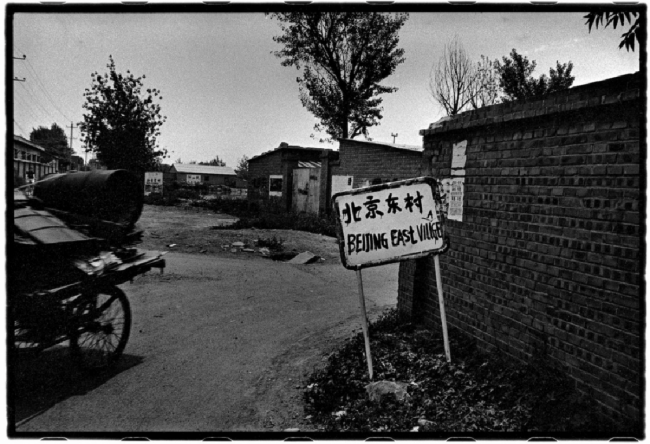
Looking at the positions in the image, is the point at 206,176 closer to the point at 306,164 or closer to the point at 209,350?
the point at 306,164

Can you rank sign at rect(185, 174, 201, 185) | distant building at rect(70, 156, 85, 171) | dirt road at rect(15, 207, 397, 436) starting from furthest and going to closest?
sign at rect(185, 174, 201, 185) < distant building at rect(70, 156, 85, 171) < dirt road at rect(15, 207, 397, 436)

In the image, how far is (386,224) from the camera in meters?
3.57

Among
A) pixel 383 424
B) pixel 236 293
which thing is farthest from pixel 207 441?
pixel 236 293

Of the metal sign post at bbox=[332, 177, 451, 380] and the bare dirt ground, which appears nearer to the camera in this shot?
the metal sign post at bbox=[332, 177, 451, 380]

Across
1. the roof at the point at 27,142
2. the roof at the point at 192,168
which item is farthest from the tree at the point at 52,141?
the roof at the point at 192,168

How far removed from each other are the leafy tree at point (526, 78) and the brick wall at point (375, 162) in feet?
19.8

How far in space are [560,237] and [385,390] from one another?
5.31ft

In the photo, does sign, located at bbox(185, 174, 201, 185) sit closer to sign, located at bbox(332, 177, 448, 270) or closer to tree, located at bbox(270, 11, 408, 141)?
tree, located at bbox(270, 11, 408, 141)

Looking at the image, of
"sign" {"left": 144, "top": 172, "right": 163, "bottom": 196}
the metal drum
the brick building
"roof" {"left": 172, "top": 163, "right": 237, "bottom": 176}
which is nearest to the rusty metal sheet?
the metal drum

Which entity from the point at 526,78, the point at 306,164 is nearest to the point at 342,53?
the point at 526,78

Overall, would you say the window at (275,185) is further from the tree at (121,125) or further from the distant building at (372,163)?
the tree at (121,125)

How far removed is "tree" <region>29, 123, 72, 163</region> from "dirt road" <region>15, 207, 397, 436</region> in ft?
3.31

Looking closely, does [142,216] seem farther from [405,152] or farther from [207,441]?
[405,152]

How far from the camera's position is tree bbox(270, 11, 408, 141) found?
371 centimetres
